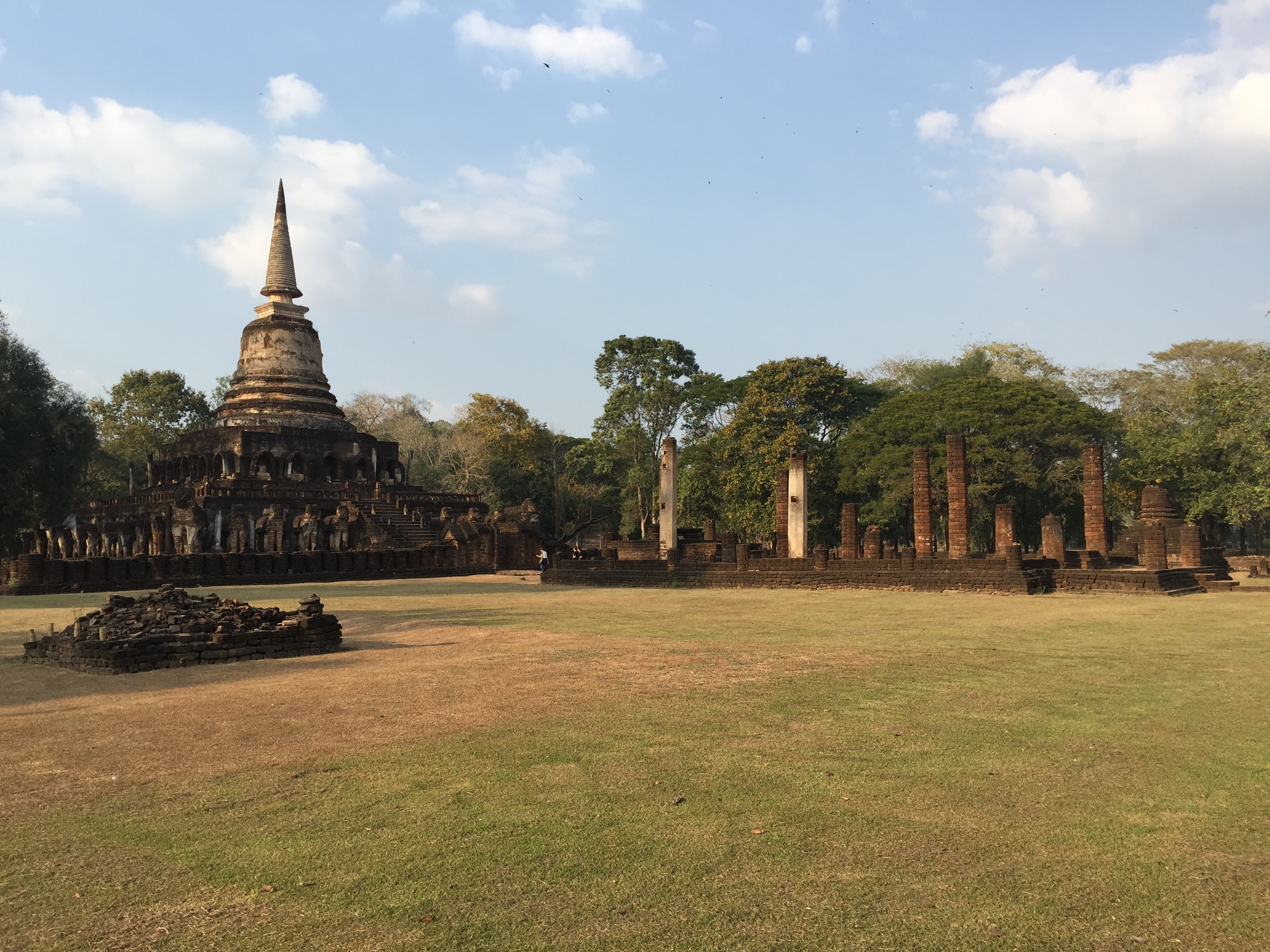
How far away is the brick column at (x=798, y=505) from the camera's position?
27.5 metres

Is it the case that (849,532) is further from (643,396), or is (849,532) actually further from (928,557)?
(643,396)

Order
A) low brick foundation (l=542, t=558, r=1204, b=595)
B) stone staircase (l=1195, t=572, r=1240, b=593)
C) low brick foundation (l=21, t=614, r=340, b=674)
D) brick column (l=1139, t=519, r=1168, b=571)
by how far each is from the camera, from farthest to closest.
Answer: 1. brick column (l=1139, t=519, r=1168, b=571)
2. stone staircase (l=1195, t=572, r=1240, b=593)
3. low brick foundation (l=542, t=558, r=1204, b=595)
4. low brick foundation (l=21, t=614, r=340, b=674)

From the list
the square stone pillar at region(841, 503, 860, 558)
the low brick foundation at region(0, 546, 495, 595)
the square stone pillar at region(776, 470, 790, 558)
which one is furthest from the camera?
the square stone pillar at region(776, 470, 790, 558)

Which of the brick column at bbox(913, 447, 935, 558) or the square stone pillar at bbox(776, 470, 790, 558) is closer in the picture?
the brick column at bbox(913, 447, 935, 558)

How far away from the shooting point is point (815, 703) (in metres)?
7.03

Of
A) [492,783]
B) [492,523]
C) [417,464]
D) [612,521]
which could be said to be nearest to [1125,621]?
[492,783]

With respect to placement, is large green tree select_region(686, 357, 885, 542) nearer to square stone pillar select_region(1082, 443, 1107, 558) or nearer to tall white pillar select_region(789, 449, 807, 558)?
tall white pillar select_region(789, 449, 807, 558)

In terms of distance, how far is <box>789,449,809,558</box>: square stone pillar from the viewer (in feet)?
90.4

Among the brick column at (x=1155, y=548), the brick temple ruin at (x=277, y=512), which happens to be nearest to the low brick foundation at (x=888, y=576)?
the brick column at (x=1155, y=548)

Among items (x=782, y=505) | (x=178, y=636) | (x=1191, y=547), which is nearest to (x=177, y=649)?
(x=178, y=636)

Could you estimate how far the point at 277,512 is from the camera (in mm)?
31781

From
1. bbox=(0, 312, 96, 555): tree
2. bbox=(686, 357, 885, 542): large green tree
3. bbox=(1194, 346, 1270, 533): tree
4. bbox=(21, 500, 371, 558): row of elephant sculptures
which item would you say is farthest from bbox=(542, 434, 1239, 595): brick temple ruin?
bbox=(0, 312, 96, 555): tree

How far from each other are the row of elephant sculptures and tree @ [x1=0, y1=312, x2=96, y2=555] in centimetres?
109

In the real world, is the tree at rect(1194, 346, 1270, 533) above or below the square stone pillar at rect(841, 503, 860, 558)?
above
